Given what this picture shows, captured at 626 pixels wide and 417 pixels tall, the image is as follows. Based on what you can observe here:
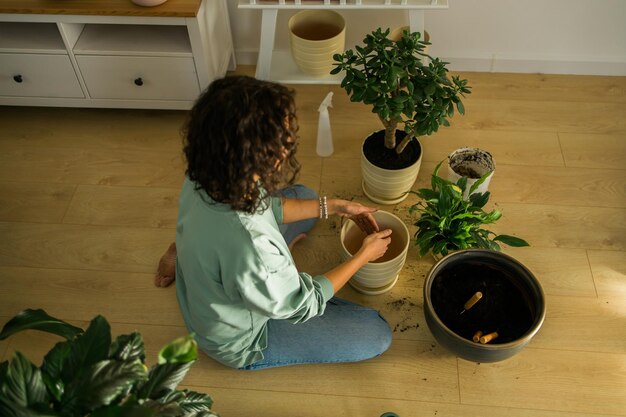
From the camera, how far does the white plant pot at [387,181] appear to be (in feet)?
5.39

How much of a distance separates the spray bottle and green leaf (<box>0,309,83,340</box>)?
102 centimetres

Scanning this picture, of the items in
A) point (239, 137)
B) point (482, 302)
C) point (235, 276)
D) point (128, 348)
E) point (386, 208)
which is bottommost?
point (386, 208)

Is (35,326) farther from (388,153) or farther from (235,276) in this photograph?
(388,153)

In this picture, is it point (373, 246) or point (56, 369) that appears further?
point (373, 246)

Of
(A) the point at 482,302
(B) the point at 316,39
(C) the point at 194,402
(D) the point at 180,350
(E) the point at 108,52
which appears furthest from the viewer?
(B) the point at 316,39

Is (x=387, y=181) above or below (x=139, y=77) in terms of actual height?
below

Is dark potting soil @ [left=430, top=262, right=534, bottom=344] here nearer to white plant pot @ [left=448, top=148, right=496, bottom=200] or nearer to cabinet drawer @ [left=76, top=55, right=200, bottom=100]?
white plant pot @ [left=448, top=148, right=496, bottom=200]

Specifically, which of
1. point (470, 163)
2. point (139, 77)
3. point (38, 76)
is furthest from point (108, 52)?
point (470, 163)

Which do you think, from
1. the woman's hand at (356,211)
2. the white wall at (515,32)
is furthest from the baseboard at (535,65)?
the woman's hand at (356,211)

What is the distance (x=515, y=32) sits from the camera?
2055 mm

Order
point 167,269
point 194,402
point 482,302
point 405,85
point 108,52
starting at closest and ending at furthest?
point 194,402 → point 482,302 → point 405,85 → point 167,269 → point 108,52

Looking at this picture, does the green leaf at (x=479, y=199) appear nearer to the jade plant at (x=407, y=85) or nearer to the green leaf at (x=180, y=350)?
the jade plant at (x=407, y=85)

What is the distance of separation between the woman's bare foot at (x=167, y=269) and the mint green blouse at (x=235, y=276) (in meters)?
0.33

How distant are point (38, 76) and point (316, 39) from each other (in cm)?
97
